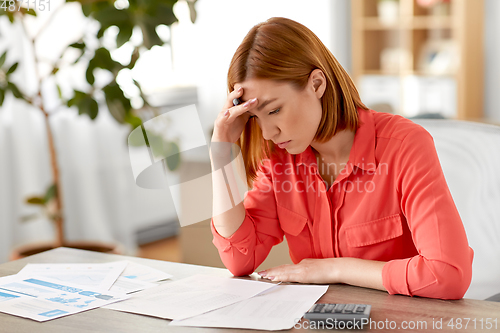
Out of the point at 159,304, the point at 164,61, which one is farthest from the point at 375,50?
the point at 159,304

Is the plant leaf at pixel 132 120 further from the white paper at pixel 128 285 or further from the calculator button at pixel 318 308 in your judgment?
the calculator button at pixel 318 308

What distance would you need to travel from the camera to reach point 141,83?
3.45 metres

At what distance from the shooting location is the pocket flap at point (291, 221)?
1.24m

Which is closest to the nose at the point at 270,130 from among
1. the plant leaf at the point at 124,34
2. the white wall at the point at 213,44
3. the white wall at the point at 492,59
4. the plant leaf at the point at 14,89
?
the plant leaf at the point at 124,34

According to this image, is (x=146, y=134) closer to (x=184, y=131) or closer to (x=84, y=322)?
(x=184, y=131)

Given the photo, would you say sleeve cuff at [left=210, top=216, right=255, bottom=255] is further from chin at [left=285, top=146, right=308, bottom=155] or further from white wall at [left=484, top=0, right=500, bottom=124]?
white wall at [left=484, top=0, right=500, bottom=124]

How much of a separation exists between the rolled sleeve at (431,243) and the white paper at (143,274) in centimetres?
46

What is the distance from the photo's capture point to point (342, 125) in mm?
1223

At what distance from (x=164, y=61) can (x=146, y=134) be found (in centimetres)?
220

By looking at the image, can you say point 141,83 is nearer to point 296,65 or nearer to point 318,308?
point 296,65

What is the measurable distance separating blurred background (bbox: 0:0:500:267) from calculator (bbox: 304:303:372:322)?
24.2 inches

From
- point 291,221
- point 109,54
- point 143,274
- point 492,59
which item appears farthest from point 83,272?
point 492,59

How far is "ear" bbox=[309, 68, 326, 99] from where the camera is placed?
3.74ft

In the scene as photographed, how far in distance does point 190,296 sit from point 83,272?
0.30m
